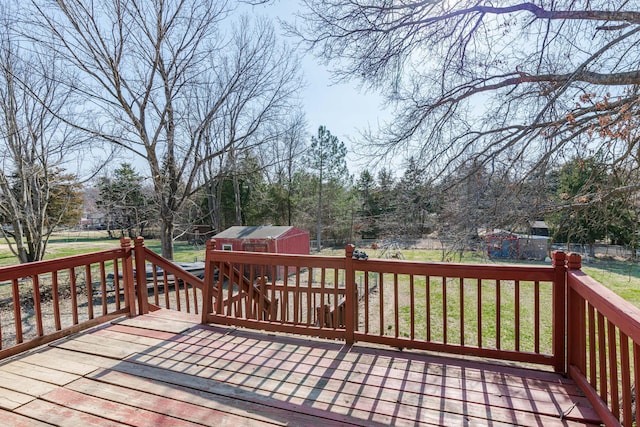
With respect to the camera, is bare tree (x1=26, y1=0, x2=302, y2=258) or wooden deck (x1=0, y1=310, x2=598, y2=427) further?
bare tree (x1=26, y1=0, x2=302, y2=258)

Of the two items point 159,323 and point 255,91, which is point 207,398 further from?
point 255,91

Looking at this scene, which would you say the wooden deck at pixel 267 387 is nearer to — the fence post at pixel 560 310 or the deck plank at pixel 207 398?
the deck plank at pixel 207 398

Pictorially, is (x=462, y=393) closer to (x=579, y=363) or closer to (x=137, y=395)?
(x=579, y=363)

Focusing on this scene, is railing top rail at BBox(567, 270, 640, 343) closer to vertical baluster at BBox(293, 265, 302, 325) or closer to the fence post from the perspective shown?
the fence post

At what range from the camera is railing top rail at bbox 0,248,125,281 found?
275 cm

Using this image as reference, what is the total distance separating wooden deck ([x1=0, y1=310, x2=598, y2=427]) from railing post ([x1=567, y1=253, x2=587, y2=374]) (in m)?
0.19

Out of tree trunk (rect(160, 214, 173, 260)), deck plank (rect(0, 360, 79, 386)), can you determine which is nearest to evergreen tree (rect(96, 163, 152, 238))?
tree trunk (rect(160, 214, 173, 260))

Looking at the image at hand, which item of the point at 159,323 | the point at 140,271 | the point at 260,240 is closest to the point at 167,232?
the point at 260,240

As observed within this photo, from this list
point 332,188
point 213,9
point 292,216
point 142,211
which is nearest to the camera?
point 213,9

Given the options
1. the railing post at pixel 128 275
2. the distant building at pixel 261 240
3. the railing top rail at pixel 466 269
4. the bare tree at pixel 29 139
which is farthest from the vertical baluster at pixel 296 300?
the distant building at pixel 261 240

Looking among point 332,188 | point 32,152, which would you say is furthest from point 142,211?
point 332,188

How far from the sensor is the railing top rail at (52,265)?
2748 millimetres

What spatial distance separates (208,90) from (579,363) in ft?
39.2

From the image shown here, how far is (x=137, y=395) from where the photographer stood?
2223 millimetres
